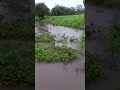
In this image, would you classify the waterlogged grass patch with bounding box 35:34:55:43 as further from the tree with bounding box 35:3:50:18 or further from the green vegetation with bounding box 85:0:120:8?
the green vegetation with bounding box 85:0:120:8

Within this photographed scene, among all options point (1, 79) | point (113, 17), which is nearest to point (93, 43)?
point (113, 17)

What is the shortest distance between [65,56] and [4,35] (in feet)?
2.39

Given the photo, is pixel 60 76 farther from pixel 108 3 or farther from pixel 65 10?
pixel 65 10

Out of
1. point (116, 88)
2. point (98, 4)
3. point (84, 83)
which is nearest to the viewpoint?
point (116, 88)

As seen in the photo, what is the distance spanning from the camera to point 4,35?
117 inches

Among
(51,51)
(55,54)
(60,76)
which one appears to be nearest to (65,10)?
(51,51)

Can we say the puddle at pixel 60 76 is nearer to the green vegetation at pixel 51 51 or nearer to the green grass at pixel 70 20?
the green vegetation at pixel 51 51

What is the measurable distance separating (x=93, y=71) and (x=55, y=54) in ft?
2.94

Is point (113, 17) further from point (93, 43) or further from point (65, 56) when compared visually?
point (65, 56)

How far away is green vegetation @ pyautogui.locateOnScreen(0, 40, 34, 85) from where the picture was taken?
241 cm

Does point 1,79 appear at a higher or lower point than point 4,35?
lower

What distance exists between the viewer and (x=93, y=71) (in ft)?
8.36

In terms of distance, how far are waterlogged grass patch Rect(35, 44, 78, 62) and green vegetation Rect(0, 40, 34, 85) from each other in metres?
0.33

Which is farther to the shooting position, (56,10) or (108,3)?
(56,10)
